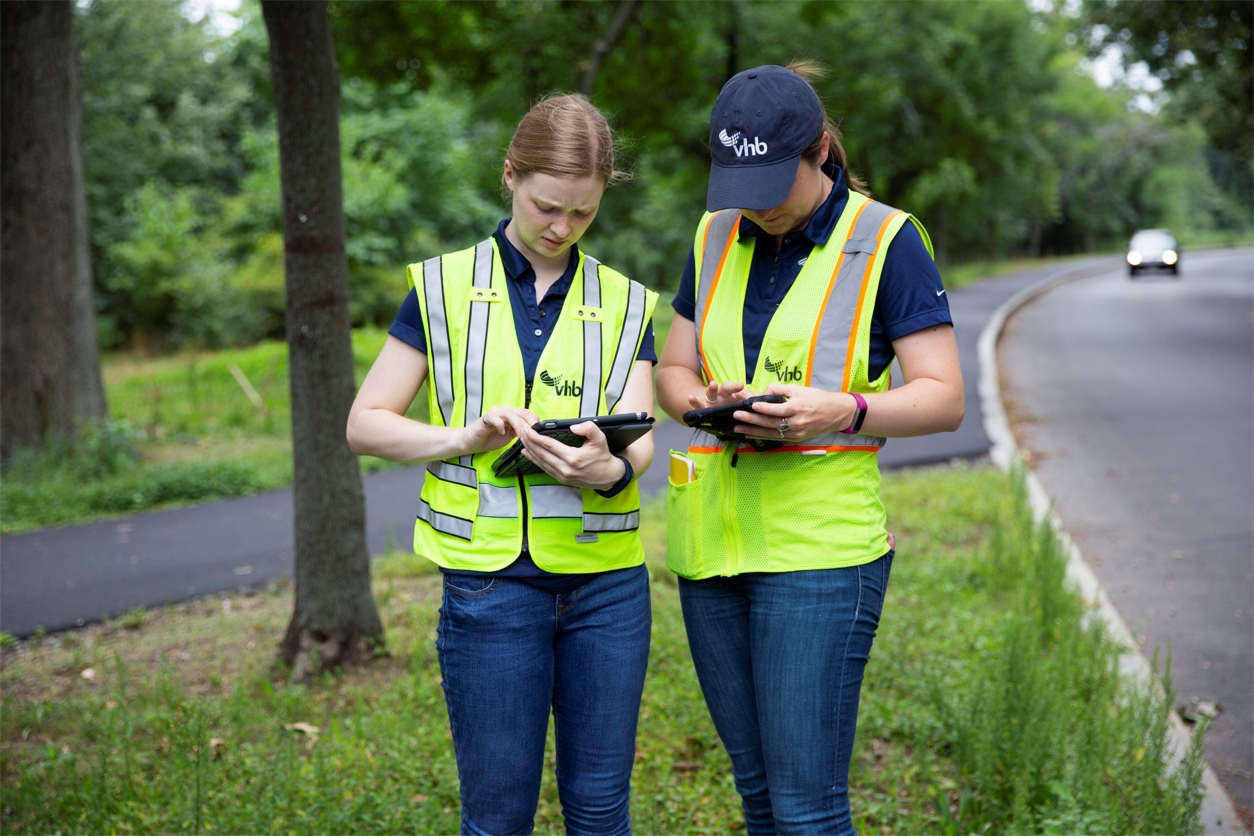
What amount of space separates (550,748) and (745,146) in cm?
259

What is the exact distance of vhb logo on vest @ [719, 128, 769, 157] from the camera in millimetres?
→ 2314

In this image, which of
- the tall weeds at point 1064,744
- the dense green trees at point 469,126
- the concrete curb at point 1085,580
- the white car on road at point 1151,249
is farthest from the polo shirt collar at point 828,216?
the white car on road at point 1151,249

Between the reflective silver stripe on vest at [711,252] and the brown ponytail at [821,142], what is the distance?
0.84ft

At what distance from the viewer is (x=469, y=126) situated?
81.5ft

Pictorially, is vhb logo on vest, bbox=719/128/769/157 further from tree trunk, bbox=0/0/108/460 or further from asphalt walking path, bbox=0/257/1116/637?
tree trunk, bbox=0/0/108/460

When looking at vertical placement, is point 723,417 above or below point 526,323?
below

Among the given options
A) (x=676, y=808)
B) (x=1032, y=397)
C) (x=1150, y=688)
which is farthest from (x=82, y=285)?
(x=1032, y=397)

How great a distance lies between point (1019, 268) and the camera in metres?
46.1

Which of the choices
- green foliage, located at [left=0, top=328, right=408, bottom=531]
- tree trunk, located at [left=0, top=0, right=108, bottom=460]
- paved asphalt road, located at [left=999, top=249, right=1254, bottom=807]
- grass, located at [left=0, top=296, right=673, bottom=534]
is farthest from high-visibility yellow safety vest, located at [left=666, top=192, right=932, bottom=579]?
tree trunk, located at [left=0, top=0, right=108, bottom=460]

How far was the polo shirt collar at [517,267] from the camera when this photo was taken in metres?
2.46

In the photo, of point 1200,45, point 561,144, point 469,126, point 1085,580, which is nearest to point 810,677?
point 561,144

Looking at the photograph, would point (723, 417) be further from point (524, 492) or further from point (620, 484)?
point (524, 492)

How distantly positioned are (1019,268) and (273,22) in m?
45.7

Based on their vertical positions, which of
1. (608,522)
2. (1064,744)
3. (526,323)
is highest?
(526,323)
